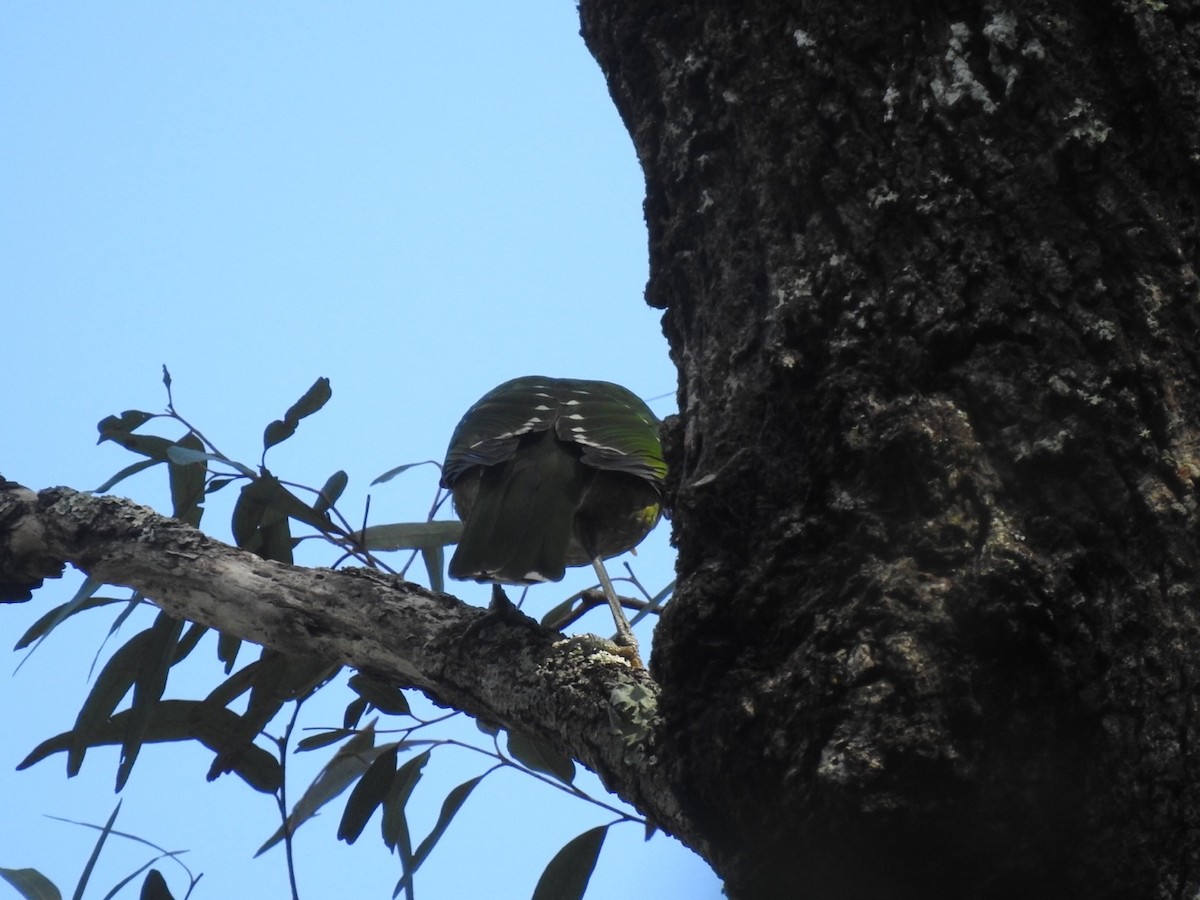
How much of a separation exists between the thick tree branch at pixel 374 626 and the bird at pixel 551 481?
468 mm

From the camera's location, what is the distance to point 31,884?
242cm

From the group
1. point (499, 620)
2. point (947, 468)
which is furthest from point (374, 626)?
point (947, 468)

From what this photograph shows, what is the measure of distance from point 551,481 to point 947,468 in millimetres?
1611

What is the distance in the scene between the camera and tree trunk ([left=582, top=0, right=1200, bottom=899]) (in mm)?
986

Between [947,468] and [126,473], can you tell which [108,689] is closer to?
[126,473]

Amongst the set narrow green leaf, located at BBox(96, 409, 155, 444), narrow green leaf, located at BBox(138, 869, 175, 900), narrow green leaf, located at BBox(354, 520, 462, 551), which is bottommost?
narrow green leaf, located at BBox(138, 869, 175, 900)

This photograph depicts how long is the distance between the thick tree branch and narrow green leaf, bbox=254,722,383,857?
0.60 metres

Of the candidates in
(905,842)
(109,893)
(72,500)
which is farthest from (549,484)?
(905,842)

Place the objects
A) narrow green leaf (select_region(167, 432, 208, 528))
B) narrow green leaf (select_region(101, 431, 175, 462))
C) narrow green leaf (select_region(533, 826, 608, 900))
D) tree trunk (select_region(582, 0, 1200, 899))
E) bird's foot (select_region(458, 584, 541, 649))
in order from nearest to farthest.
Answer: tree trunk (select_region(582, 0, 1200, 899))
bird's foot (select_region(458, 584, 541, 649))
narrow green leaf (select_region(533, 826, 608, 900))
narrow green leaf (select_region(101, 431, 175, 462))
narrow green leaf (select_region(167, 432, 208, 528))

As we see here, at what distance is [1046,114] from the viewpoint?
1103 millimetres

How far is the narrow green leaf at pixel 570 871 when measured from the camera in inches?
79.6

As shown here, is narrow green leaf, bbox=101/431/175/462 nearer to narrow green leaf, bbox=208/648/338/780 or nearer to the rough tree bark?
narrow green leaf, bbox=208/648/338/780

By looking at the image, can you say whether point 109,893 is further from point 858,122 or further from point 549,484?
point 858,122

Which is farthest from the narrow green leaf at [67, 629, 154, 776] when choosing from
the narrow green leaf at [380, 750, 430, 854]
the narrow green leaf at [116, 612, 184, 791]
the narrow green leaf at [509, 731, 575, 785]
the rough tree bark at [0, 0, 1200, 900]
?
the rough tree bark at [0, 0, 1200, 900]
